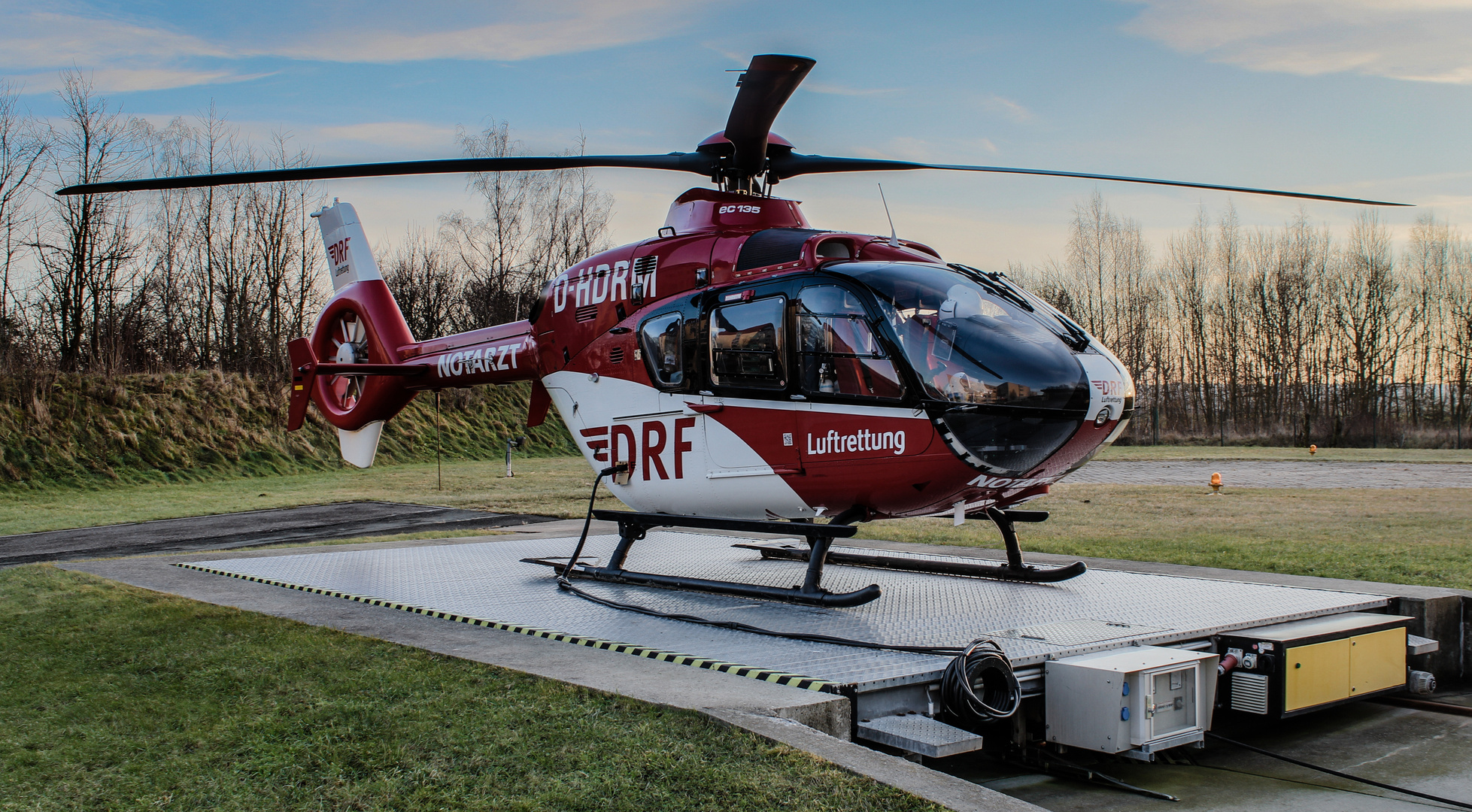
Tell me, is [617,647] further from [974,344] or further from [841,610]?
[974,344]

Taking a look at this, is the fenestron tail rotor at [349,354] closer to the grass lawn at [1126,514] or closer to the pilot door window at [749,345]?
the grass lawn at [1126,514]

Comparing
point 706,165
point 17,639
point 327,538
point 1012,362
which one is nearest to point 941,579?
point 1012,362

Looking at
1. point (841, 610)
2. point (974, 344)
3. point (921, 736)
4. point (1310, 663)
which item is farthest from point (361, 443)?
point (1310, 663)

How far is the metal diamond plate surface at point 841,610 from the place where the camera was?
209 inches

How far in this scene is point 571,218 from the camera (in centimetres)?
4519

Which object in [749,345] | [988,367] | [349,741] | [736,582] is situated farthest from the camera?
[736,582]

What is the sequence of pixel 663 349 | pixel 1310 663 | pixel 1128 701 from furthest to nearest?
pixel 663 349 → pixel 1310 663 → pixel 1128 701

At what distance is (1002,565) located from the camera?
26.4 feet

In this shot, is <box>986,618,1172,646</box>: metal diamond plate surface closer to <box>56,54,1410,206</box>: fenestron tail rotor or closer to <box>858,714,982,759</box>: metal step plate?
<box>858,714,982,759</box>: metal step plate

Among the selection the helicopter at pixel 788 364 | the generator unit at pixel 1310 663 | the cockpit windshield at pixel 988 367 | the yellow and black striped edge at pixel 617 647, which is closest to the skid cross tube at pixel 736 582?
the helicopter at pixel 788 364

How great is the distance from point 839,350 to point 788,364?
0.41 m

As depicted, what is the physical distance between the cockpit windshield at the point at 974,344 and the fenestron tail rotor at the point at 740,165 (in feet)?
4.70

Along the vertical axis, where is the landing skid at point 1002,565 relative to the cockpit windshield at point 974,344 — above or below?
below

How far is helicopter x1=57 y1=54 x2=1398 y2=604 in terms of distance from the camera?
19.9ft
